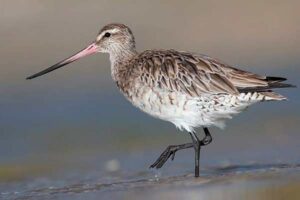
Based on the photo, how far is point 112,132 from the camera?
17.0 metres

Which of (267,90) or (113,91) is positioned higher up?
(267,90)

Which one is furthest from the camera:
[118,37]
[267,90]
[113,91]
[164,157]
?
[113,91]

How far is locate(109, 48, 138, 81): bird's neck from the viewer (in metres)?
14.5

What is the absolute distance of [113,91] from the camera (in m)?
19.0

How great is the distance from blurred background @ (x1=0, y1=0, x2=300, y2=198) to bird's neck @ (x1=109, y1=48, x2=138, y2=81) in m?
1.12

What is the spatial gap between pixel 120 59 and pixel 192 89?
4.27 ft

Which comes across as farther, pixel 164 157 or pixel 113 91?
pixel 113 91

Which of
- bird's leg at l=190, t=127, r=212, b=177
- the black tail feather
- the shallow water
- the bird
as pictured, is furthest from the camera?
bird's leg at l=190, t=127, r=212, b=177

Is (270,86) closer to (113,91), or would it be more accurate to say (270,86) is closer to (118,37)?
(118,37)

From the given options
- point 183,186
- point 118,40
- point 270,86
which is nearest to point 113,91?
point 118,40

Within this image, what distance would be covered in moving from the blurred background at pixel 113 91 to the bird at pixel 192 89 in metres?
0.79

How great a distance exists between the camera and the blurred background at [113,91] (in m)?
15.2

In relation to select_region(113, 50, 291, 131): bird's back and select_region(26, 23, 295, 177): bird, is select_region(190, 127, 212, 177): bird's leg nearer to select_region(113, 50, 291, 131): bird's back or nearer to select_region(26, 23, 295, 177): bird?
select_region(26, 23, 295, 177): bird

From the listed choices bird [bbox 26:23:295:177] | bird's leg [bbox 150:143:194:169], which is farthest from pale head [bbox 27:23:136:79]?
bird's leg [bbox 150:143:194:169]
